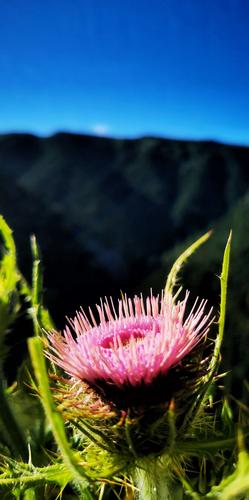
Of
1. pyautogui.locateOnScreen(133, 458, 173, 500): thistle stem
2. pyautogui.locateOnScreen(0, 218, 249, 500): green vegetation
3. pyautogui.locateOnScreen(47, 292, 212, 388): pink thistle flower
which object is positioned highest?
pyautogui.locateOnScreen(47, 292, 212, 388): pink thistle flower

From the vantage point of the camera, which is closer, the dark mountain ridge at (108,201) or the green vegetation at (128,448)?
the green vegetation at (128,448)

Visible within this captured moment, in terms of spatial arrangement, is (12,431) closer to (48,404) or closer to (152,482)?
(152,482)

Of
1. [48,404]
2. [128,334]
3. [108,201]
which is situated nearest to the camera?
[48,404]

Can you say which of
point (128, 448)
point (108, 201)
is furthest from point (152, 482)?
point (108, 201)

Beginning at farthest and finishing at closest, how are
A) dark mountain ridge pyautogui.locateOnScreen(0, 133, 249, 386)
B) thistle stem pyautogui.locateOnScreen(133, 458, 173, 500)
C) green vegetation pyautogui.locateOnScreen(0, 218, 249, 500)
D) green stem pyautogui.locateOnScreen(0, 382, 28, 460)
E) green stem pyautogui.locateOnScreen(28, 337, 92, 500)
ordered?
dark mountain ridge pyautogui.locateOnScreen(0, 133, 249, 386)
green stem pyautogui.locateOnScreen(0, 382, 28, 460)
thistle stem pyautogui.locateOnScreen(133, 458, 173, 500)
green vegetation pyautogui.locateOnScreen(0, 218, 249, 500)
green stem pyautogui.locateOnScreen(28, 337, 92, 500)

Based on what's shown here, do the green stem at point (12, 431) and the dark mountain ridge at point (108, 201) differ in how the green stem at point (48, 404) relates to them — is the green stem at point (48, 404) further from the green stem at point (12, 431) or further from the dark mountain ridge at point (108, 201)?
the dark mountain ridge at point (108, 201)

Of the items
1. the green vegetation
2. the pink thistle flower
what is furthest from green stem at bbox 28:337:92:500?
the pink thistle flower

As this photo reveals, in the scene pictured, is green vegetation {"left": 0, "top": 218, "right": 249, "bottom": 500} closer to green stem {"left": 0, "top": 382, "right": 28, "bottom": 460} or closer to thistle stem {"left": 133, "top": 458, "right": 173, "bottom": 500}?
thistle stem {"left": 133, "top": 458, "right": 173, "bottom": 500}

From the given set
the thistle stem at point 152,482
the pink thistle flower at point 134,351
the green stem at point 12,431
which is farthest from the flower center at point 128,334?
the green stem at point 12,431
